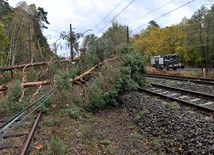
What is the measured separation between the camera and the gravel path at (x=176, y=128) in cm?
830

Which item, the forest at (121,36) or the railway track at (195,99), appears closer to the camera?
the railway track at (195,99)

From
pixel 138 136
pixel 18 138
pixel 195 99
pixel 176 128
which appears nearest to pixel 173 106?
pixel 195 99

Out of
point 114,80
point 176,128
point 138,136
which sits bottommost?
point 138,136

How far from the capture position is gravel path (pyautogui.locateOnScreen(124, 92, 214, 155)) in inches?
327

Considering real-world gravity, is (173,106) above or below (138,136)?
above

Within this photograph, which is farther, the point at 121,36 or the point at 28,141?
the point at 121,36

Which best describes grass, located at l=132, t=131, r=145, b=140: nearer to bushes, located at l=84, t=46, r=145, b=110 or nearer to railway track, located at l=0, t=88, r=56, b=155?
railway track, located at l=0, t=88, r=56, b=155

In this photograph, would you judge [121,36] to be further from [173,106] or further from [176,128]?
[176,128]

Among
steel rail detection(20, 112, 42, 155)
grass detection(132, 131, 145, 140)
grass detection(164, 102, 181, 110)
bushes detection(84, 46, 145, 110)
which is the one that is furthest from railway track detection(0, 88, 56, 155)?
grass detection(164, 102, 181, 110)

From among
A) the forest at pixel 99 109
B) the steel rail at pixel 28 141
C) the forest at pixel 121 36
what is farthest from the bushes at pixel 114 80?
the steel rail at pixel 28 141

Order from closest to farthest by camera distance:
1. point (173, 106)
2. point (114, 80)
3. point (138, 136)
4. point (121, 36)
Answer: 1. point (138, 136)
2. point (173, 106)
3. point (114, 80)
4. point (121, 36)

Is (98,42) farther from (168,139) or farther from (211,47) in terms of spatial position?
(211,47)

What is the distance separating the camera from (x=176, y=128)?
9.95 meters

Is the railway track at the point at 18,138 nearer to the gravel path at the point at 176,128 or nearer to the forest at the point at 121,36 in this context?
the gravel path at the point at 176,128
